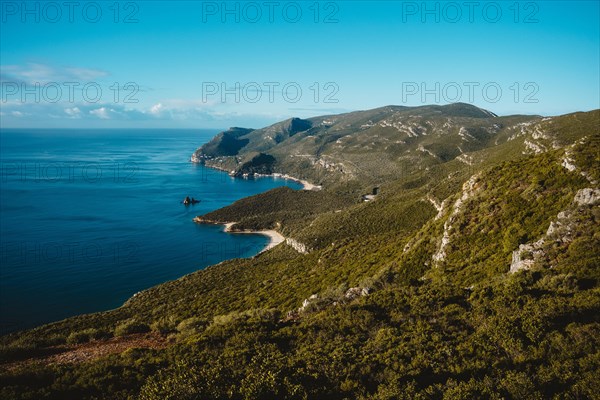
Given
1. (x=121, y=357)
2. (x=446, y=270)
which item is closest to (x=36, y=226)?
(x=121, y=357)

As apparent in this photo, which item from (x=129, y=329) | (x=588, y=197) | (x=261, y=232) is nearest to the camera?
(x=588, y=197)

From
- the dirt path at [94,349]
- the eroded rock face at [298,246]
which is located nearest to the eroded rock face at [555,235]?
the dirt path at [94,349]

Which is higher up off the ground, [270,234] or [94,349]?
[94,349]

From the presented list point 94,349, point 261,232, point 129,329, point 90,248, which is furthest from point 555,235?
point 90,248

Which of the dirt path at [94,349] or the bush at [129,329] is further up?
the dirt path at [94,349]

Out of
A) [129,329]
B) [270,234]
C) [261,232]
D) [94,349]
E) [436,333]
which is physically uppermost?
[436,333]

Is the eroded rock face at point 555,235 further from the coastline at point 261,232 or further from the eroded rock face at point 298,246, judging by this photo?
the coastline at point 261,232

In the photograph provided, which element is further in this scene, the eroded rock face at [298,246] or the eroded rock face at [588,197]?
the eroded rock face at [298,246]

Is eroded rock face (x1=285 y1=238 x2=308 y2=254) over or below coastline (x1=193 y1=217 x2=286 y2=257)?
over

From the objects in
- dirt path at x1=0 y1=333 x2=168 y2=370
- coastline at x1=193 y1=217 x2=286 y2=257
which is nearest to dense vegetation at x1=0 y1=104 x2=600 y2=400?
dirt path at x1=0 y1=333 x2=168 y2=370

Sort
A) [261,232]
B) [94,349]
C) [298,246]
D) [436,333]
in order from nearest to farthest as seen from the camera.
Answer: [436,333] → [94,349] → [298,246] → [261,232]

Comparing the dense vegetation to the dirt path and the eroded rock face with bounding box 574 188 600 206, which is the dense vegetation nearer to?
the eroded rock face with bounding box 574 188 600 206

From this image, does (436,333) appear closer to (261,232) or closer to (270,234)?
(270,234)

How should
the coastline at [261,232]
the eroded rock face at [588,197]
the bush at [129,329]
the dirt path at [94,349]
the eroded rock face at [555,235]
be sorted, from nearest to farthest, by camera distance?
the dirt path at [94,349] → the eroded rock face at [555,235] → the eroded rock face at [588,197] → the bush at [129,329] → the coastline at [261,232]
